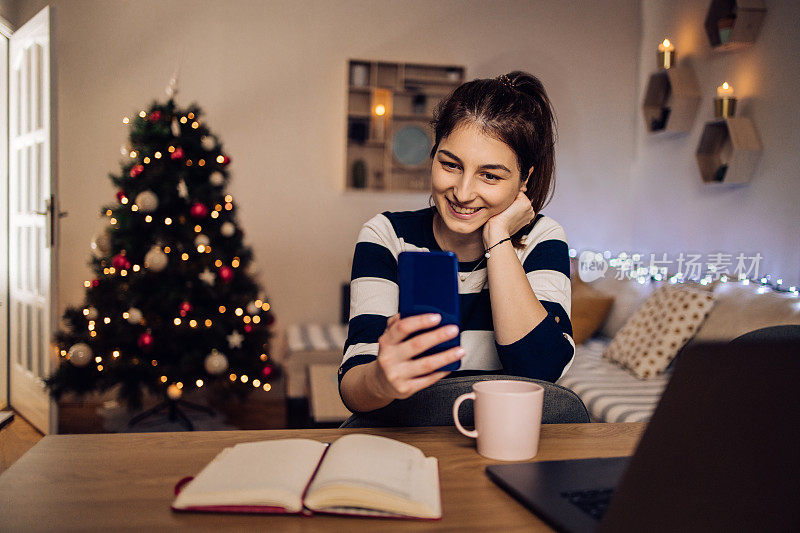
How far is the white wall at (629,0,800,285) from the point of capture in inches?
108

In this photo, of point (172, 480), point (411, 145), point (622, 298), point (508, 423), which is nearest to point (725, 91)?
point (622, 298)

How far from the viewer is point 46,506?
2.02ft

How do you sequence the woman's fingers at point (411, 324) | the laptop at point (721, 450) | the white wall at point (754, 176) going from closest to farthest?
the laptop at point (721, 450) < the woman's fingers at point (411, 324) < the white wall at point (754, 176)

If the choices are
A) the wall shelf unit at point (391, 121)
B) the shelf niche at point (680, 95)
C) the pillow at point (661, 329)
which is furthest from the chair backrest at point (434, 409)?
the wall shelf unit at point (391, 121)

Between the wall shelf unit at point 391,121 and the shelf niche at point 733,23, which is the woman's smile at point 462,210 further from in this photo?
the wall shelf unit at point 391,121

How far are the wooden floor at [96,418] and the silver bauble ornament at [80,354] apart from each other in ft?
1.65

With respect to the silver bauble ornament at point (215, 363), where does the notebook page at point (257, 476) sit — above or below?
above

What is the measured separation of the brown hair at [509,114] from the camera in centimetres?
113

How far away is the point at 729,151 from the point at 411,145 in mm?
1837

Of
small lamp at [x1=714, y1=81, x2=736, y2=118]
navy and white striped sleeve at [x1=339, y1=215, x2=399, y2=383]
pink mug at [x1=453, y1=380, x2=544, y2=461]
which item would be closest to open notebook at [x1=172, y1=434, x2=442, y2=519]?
pink mug at [x1=453, y1=380, x2=544, y2=461]

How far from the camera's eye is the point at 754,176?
117 inches

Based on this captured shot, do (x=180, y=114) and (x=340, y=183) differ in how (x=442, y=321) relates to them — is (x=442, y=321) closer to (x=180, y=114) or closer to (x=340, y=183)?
(x=180, y=114)

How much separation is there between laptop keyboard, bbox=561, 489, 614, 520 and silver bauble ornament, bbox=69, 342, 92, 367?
267 centimetres

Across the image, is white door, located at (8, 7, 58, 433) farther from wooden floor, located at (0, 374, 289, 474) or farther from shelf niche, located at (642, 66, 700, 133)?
shelf niche, located at (642, 66, 700, 133)
